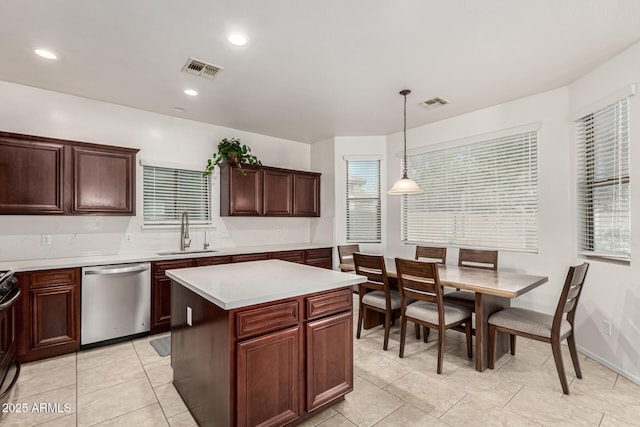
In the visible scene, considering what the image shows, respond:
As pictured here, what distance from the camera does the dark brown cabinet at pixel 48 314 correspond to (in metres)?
2.82

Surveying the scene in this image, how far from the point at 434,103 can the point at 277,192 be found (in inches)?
105

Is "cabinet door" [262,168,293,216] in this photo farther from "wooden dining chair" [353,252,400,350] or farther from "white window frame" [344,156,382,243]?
"wooden dining chair" [353,252,400,350]

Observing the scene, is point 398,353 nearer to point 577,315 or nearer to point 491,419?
point 491,419

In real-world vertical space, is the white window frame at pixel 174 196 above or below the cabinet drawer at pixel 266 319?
above

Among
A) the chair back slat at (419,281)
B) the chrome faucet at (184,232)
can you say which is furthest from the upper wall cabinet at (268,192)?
the chair back slat at (419,281)

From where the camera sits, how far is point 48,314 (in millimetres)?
2947

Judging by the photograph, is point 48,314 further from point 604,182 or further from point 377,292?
point 604,182

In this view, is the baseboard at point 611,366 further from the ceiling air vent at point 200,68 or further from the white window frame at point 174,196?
the white window frame at point 174,196

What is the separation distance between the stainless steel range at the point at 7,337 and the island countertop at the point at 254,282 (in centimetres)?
110

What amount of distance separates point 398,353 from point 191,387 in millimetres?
1939

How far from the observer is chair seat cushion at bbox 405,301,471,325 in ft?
9.17

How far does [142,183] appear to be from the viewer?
13.3 ft

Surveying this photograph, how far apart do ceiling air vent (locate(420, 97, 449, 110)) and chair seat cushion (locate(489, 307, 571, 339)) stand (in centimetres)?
247

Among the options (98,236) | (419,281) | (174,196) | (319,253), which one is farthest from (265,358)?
(319,253)
